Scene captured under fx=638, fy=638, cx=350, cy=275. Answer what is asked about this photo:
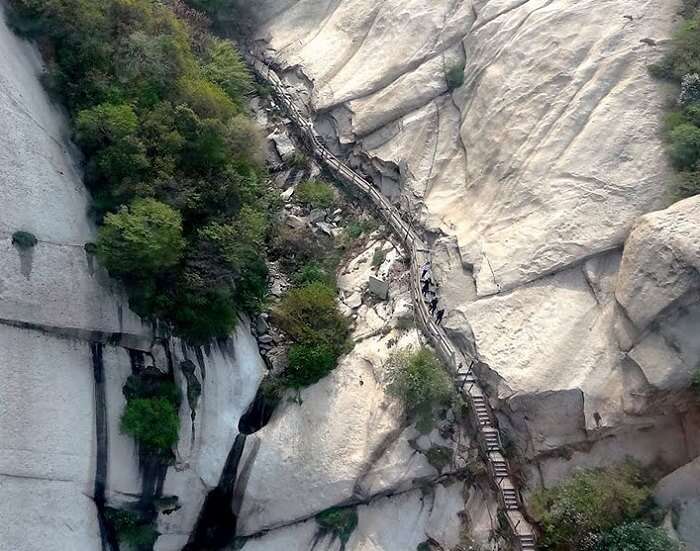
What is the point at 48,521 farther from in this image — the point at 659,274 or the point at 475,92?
the point at 475,92

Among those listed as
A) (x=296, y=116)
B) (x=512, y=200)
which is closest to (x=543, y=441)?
(x=512, y=200)

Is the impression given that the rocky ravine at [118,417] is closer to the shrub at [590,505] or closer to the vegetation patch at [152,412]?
the vegetation patch at [152,412]

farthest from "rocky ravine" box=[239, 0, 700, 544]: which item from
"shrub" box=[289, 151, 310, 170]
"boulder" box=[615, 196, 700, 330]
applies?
"shrub" box=[289, 151, 310, 170]

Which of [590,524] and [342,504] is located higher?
[590,524]

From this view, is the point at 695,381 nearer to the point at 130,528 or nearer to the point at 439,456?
the point at 439,456

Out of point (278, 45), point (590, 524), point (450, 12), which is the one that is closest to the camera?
point (590, 524)

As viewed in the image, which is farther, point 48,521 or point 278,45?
point 278,45
